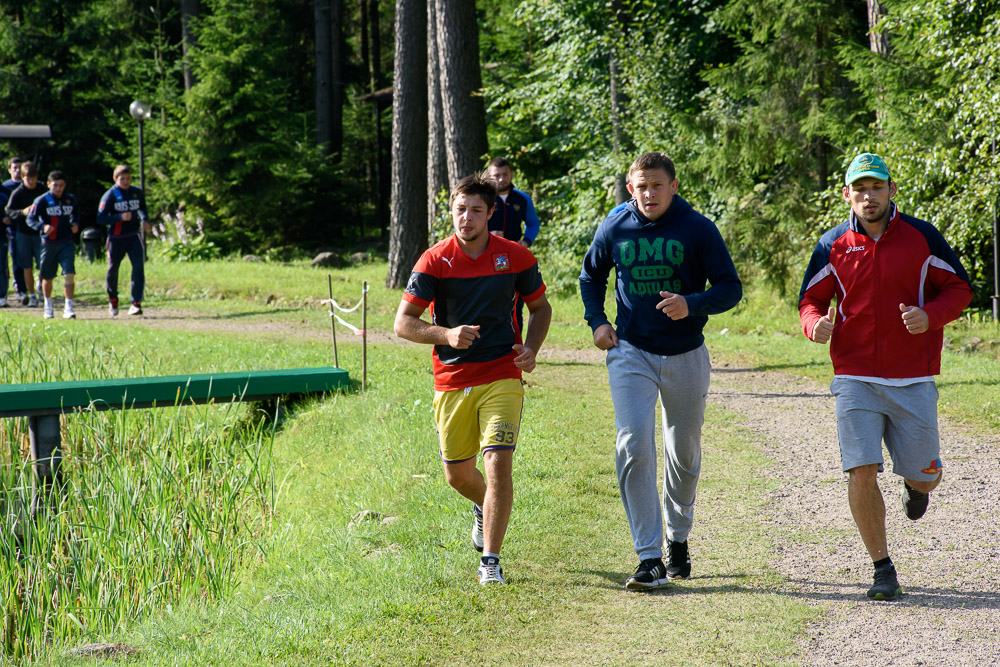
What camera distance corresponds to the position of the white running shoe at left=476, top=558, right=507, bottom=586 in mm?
4824

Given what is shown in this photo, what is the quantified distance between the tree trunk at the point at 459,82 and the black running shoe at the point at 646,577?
43.3ft

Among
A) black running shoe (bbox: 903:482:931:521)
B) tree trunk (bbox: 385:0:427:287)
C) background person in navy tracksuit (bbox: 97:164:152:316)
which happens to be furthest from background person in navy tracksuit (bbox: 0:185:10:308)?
black running shoe (bbox: 903:482:931:521)

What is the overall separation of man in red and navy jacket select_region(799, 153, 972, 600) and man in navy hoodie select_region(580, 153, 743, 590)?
523 millimetres

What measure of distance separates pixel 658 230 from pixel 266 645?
102 inches

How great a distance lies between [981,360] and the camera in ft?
36.0

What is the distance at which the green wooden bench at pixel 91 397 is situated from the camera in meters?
A: 8.50

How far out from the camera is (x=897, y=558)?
5.21m

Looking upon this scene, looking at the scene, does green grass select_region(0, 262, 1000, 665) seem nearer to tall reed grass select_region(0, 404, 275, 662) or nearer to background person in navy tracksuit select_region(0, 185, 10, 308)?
tall reed grass select_region(0, 404, 275, 662)

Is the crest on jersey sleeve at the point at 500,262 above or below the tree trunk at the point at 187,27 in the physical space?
below

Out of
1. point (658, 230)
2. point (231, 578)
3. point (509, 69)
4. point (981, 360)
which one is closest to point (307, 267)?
point (509, 69)

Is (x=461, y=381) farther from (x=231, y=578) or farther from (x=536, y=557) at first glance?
(x=231, y=578)

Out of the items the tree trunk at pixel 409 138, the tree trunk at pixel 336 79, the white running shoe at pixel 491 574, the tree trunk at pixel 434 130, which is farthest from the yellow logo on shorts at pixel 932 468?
the tree trunk at pixel 336 79

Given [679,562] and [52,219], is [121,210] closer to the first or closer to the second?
[52,219]

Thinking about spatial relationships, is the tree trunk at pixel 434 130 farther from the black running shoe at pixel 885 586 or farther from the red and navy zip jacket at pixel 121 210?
the black running shoe at pixel 885 586
